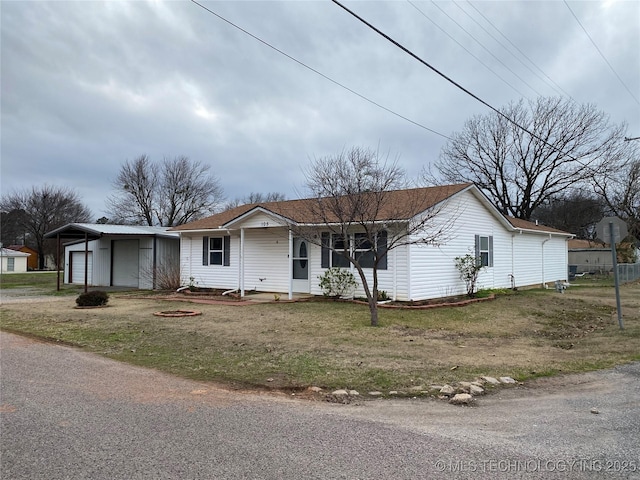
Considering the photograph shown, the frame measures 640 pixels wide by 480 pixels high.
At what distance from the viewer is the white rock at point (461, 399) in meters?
5.17

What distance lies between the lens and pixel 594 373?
6.60m

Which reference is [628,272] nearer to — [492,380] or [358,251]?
[358,251]

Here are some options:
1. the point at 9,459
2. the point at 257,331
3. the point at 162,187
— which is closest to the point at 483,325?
the point at 257,331

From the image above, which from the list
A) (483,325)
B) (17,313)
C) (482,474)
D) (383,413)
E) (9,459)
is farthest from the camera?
(17,313)

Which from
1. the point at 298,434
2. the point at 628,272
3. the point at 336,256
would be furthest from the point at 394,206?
the point at 628,272

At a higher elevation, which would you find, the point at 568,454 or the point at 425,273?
the point at 425,273

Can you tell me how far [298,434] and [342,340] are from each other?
4.71 metres

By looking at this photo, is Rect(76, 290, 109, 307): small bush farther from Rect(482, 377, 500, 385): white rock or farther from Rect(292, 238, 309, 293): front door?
Rect(482, 377, 500, 385): white rock

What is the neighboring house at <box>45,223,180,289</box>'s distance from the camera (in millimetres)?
21281

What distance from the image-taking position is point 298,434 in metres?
4.19

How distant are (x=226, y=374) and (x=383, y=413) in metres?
2.59

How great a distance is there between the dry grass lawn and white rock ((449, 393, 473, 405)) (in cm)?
67

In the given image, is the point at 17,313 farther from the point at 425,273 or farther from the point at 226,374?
the point at 425,273

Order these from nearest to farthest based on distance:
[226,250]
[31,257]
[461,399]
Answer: [461,399]
[226,250]
[31,257]
